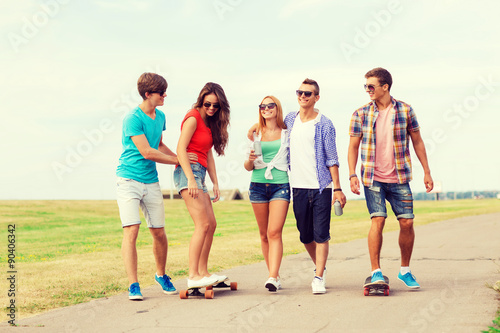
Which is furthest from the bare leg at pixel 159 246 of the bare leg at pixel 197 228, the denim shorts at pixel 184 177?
the denim shorts at pixel 184 177

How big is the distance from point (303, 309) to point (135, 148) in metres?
2.60

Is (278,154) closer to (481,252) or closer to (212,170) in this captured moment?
(212,170)

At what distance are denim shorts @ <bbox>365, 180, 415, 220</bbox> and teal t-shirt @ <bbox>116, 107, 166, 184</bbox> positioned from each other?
258 cm

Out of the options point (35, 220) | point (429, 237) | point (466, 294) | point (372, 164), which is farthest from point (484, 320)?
point (35, 220)

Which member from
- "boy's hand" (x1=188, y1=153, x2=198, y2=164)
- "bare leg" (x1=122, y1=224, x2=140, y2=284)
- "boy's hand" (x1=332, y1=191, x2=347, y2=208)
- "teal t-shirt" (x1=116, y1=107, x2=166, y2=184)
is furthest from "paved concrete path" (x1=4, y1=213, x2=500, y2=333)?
"boy's hand" (x1=188, y1=153, x2=198, y2=164)

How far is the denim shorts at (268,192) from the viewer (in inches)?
281

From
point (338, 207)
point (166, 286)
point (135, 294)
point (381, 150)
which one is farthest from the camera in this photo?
point (166, 286)

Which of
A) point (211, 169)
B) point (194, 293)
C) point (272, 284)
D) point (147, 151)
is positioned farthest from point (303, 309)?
point (147, 151)

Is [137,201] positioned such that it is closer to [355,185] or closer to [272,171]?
[272,171]

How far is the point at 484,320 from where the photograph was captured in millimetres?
5477

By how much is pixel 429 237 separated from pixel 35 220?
71.0 ft

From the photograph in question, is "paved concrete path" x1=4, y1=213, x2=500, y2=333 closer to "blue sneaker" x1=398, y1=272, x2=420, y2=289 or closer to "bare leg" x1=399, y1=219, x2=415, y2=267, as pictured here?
"blue sneaker" x1=398, y1=272, x2=420, y2=289

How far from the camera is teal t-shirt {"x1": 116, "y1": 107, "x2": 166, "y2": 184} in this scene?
6.96 m

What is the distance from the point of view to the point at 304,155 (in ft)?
23.5
